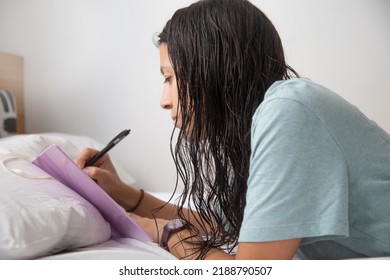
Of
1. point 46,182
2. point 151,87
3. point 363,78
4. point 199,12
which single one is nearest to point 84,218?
point 46,182

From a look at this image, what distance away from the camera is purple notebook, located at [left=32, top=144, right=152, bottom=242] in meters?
0.60

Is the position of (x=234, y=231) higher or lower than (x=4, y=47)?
lower

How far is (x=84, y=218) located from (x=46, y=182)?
0.08 metres

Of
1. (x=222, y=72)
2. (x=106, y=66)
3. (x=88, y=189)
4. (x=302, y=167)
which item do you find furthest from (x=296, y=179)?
(x=106, y=66)

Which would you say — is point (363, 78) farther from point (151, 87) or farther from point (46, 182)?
point (46, 182)

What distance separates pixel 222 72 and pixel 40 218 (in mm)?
295

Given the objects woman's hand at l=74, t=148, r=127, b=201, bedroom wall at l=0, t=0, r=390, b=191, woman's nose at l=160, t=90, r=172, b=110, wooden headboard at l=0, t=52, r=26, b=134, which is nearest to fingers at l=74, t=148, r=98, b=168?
woman's hand at l=74, t=148, r=127, b=201

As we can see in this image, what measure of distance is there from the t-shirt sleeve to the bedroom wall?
0.60 meters

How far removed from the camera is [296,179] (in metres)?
0.43

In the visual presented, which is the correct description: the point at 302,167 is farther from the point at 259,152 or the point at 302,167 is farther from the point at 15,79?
the point at 15,79

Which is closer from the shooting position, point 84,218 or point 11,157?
point 84,218

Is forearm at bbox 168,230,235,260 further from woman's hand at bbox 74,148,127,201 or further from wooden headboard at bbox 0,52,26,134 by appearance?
wooden headboard at bbox 0,52,26,134

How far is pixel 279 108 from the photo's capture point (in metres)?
0.44

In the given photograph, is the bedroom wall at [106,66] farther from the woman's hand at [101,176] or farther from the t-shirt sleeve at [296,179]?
the t-shirt sleeve at [296,179]
